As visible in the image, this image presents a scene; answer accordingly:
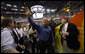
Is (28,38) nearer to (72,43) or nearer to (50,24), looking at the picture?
(50,24)

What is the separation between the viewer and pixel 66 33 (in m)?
1.42

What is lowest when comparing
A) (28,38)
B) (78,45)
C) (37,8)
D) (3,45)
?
(28,38)

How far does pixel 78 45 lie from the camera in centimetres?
154

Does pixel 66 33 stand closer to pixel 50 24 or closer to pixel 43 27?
pixel 43 27

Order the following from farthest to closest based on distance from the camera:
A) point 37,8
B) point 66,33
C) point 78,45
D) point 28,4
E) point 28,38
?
point 28,38
point 78,45
point 66,33
point 28,4
point 37,8

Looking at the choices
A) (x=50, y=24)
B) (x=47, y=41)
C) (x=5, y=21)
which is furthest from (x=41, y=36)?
(x=5, y=21)

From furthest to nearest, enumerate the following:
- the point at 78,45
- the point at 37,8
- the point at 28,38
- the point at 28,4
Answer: the point at 28,38
the point at 78,45
the point at 28,4
the point at 37,8

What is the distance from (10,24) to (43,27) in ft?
3.41

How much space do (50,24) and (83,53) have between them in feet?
4.32

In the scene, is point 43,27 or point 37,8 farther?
point 43,27

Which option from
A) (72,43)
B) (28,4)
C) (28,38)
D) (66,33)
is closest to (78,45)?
(72,43)

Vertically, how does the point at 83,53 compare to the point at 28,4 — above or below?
below

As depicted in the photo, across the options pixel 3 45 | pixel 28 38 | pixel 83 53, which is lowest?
pixel 28 38

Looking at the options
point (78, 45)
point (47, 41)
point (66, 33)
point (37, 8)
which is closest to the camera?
point (37, 8)
